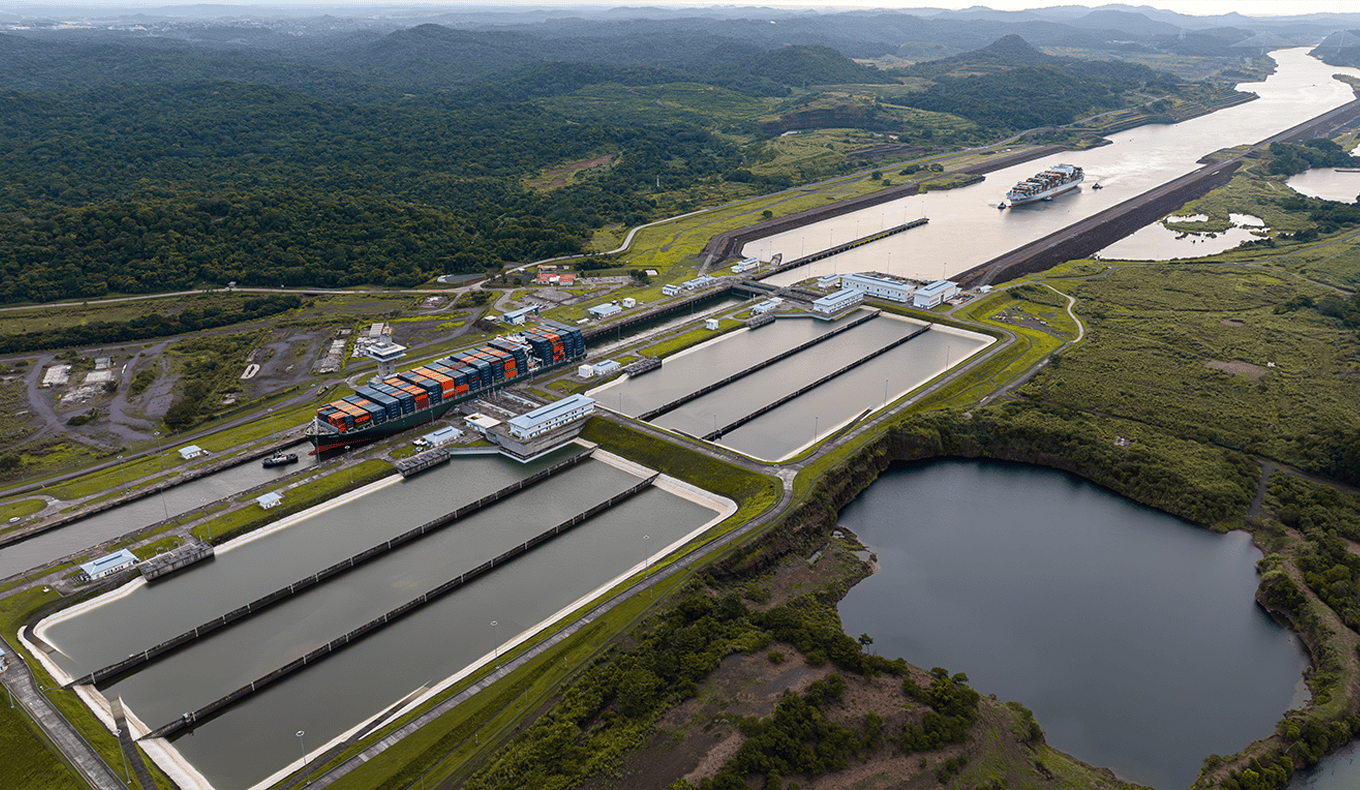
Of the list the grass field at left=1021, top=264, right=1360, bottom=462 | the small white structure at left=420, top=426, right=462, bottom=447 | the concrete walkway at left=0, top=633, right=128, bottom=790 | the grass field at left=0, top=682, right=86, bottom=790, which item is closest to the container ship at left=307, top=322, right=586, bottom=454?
the small white structure at left=420, top=426, right=462, bottom=447

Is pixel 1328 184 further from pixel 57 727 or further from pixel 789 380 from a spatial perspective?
pixel 57 727

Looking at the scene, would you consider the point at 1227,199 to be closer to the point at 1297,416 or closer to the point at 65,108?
the point at 1297,416

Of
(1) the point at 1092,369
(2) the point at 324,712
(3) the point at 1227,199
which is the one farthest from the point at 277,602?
(3) the point at 1227,199

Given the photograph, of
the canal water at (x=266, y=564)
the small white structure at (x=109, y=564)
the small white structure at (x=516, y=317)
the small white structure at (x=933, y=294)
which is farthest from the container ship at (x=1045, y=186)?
the small white structure at (x=109, y=564)

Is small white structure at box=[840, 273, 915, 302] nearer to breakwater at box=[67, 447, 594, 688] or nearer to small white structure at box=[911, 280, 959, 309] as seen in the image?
small white structure at box=[911, 280, 959, 309]

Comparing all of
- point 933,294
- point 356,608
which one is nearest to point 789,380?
point 933,294
